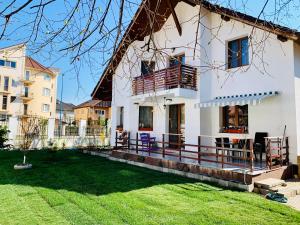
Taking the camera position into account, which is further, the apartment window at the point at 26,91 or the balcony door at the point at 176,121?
the apartment window at the point at 26,91

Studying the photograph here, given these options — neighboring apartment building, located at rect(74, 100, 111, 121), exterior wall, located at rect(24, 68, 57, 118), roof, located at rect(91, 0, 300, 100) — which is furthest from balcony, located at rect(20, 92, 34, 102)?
roof, located at rect(91, 0, 300, 100)

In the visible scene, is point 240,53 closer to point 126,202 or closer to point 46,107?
point 126,202

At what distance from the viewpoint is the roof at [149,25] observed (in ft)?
18.2

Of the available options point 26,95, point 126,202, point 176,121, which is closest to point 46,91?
point 26,95

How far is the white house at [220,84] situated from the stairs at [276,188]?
324 cm

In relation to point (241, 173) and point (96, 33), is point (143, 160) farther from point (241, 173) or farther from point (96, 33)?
point (96, 33)

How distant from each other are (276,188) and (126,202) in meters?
6.86

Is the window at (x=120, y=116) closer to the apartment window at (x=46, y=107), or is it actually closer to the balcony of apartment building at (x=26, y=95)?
the balcony of apartment building at (x=26, y=95)

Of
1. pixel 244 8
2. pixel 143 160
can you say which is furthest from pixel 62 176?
pixel 244 8

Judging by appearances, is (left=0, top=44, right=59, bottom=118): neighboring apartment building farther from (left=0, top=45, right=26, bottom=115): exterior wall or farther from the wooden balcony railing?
the wooden balcony railing

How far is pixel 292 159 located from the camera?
1442 cm

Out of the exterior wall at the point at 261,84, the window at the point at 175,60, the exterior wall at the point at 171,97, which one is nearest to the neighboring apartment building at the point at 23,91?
the exterior wall at the point at 171,97

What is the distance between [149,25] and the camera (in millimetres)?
5438

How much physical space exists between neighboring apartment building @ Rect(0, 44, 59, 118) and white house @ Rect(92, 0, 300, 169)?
4019cm
